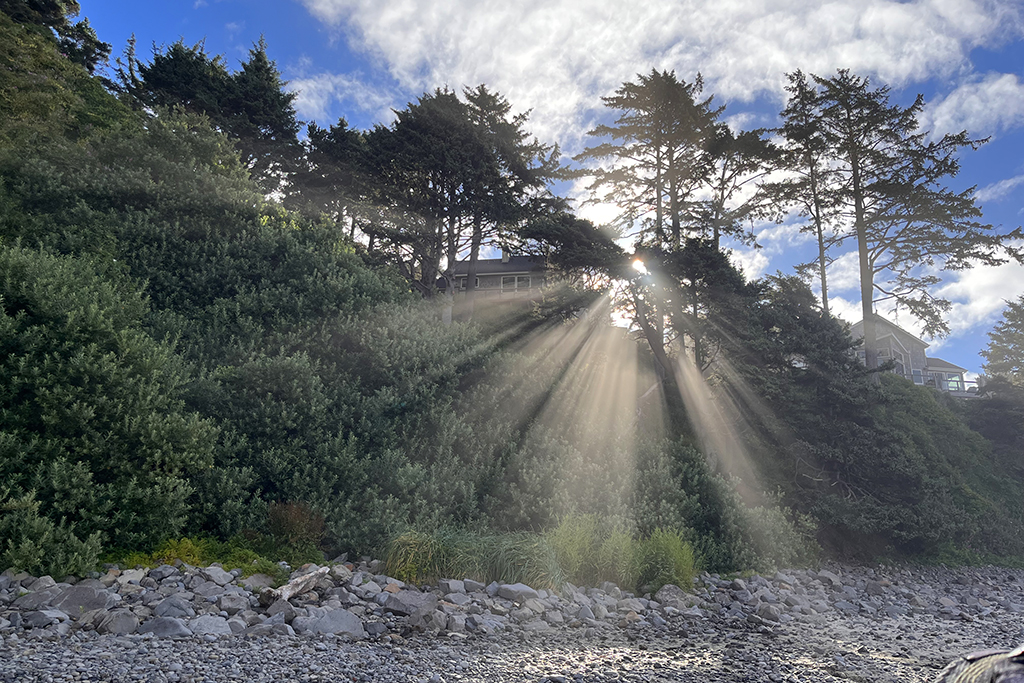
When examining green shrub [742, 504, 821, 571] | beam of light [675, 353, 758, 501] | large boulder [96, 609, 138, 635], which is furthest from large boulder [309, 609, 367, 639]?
beam of light [675, 353, 758, 501]

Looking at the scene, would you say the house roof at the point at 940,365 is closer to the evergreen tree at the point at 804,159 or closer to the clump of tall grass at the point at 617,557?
the evergreen tree at the point at 804,159

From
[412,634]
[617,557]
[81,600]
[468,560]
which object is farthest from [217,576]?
[617,557]

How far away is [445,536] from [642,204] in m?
18.0

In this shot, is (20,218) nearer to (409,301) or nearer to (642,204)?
→ (409,301)

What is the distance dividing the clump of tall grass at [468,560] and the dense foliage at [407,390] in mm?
48

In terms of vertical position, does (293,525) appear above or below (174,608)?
above

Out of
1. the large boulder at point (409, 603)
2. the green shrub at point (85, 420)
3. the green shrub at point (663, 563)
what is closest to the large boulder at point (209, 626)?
the large boulder at point (409, 603)

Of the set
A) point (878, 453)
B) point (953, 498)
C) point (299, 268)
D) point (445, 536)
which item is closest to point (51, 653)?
point (445, 536)

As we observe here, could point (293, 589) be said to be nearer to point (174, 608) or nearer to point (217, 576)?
point (217, 576)

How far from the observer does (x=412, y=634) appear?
5.60 meters

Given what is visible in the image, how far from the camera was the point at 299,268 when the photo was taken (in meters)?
12.7

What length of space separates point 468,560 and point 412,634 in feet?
6.58

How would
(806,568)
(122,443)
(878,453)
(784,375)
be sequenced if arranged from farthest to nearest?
(784,375), (878,453), (806,568), (122,443)

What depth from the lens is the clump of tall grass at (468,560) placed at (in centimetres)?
737
